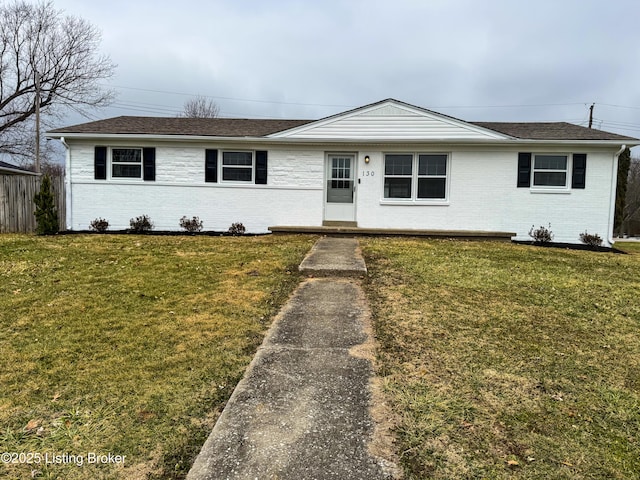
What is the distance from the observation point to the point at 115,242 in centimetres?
979

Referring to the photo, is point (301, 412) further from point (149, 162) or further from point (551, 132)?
point (551, 132)

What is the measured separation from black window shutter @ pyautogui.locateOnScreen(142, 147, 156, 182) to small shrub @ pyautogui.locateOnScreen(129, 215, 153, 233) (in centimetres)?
125

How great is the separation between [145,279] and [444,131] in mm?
9281

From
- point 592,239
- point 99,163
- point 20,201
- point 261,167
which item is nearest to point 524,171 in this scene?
point 592,239

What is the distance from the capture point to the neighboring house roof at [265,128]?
11.5 metres

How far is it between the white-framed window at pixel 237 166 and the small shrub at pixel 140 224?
274 centimetres

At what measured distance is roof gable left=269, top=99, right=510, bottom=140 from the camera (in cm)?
1155

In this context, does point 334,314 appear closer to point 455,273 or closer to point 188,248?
point 455,273

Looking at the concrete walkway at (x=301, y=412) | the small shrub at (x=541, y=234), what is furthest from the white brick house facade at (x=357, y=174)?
the concrete walkway at (x=301, y=412)

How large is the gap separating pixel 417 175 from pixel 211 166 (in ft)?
21.1

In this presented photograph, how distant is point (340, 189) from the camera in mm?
12344

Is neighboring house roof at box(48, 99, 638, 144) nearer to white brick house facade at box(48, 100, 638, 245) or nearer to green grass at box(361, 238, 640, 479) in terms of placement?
white brick house facade at box(48, 100, 638, 245)

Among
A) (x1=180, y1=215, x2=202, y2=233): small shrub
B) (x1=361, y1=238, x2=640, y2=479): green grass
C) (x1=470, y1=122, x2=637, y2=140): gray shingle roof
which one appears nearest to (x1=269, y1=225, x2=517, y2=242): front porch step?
(x1=470, y1=122, x2=637, y2=140): gray shingle roof

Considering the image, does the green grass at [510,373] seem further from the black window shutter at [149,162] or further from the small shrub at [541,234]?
the black window shutter at [149,162]
